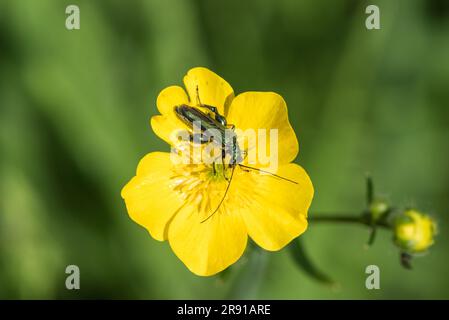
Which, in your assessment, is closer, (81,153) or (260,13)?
(81,153)

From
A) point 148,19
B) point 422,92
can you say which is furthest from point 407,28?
point 148,19

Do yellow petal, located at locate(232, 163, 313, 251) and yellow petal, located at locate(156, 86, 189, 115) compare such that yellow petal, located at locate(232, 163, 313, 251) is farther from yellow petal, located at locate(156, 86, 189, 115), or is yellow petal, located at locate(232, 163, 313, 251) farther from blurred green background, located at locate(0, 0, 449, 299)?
blurred green background, located at locate(0, 0, 449, 299)

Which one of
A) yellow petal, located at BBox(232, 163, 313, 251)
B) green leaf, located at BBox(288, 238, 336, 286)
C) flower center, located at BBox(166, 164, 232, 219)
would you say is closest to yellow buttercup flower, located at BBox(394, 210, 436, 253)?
green leaf, located at BBox(288, 238, 336, 286)

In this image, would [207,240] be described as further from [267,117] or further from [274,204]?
[267,117]

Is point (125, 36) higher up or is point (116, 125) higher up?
point (125, 36)

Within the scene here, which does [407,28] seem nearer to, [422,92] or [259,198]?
[422,92]

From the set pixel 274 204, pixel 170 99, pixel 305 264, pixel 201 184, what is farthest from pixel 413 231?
pixel 170 99

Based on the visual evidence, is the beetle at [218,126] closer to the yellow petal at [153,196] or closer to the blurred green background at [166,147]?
the yellow petal at [153,196]
